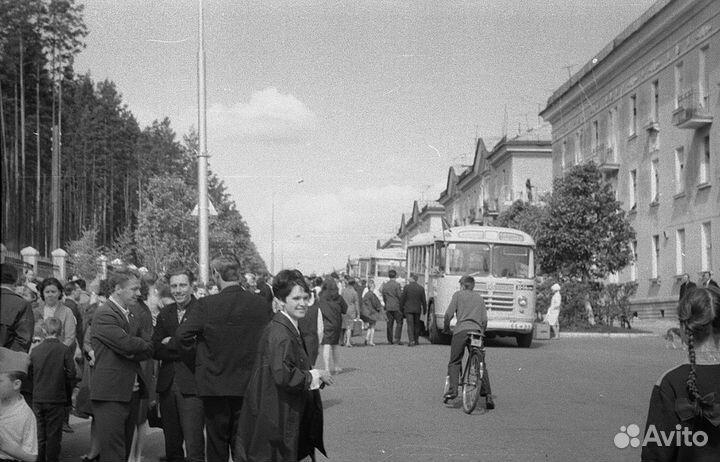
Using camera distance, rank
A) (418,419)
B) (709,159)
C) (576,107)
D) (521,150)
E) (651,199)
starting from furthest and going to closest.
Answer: (521,150) → (576,107) → (651,199) → (709,159) → (418,419)

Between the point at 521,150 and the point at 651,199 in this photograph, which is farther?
the point at 521,150

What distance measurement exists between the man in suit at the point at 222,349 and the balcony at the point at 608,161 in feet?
127

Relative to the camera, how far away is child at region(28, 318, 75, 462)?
28.7 feet

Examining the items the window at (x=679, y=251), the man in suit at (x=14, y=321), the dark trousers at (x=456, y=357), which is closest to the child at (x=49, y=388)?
the man in suit at (x=14, y=321)

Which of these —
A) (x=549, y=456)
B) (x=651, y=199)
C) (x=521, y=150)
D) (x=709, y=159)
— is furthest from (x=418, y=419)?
(x=521, y=150)

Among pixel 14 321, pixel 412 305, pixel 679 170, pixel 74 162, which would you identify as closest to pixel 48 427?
pixel 14 321

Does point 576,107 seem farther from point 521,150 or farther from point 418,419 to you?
point 418,419

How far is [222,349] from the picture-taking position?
764 centimetres

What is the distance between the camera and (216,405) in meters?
7.71

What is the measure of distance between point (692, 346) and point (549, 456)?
19.7 feet

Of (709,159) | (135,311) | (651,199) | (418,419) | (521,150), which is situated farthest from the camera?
(521,150)

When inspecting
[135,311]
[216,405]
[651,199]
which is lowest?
[216,405]

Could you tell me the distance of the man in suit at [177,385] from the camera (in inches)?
320

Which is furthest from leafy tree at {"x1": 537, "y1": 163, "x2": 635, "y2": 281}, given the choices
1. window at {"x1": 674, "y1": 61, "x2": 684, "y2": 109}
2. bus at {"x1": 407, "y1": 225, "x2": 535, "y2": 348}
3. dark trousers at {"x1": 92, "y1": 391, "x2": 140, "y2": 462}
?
dark trousers at {"x1": 92, "y1": 391, "x2": 140, "y2": 462}
